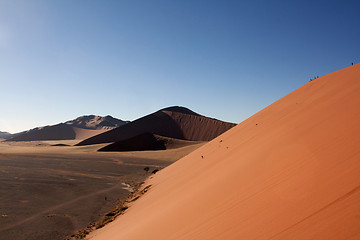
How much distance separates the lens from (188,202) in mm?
4293

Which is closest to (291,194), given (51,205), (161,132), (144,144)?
(51,205)

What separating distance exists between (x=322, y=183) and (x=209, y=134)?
2365 inches

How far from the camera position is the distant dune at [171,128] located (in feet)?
207

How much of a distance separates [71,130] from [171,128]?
75.8 meters

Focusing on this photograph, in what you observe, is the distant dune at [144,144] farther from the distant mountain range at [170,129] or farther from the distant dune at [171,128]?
the distant dune at [171,128]

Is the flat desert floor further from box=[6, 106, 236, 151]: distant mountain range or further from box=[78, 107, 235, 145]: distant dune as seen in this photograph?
box=[78, 107, 235, 145]: distant dune

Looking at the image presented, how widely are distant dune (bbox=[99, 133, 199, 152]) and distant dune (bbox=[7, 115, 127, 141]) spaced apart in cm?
7411

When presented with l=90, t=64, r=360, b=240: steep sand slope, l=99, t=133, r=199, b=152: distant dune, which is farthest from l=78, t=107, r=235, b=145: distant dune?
l=90, t=64, r=360, b=240: steep sand slope

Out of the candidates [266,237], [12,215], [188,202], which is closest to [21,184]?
[12,215]

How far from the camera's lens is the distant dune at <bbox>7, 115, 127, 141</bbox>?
113 meters

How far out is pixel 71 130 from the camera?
122m

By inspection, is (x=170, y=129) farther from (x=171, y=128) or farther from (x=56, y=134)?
(x=56, y=134)

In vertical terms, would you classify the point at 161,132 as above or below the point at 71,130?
below

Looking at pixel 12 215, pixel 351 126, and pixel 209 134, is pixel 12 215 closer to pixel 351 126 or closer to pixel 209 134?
pixel 351 126
